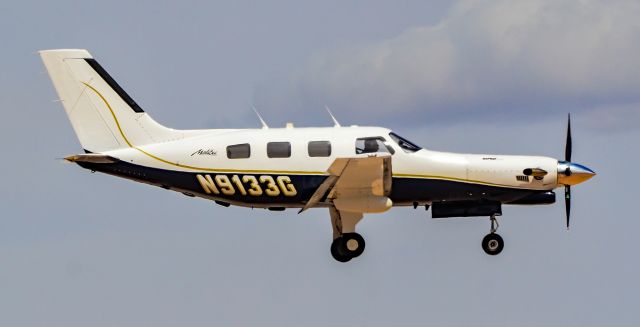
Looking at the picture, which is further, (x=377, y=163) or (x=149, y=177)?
(x=149, y=177)

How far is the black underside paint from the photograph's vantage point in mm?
28188

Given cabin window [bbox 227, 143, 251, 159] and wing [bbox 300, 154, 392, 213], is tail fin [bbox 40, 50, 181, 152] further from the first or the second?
wing [bbox 300, 154, 392, 213]

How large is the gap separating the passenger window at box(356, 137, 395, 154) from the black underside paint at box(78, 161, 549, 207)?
3.11 ft

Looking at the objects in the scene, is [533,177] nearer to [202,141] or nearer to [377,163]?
[377,163]

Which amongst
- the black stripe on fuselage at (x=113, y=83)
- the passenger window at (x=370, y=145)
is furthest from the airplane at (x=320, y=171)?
the black stripe on fuselage at (x=113, y=83)

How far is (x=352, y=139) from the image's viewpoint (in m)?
27.6

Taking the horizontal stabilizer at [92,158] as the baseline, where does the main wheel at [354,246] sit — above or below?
below

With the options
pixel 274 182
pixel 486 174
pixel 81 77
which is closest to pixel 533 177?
pixel 486 174

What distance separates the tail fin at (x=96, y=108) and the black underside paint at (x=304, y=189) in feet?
3.11

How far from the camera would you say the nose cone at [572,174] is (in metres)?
28.2

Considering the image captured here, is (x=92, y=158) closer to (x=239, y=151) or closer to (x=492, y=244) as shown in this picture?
(x=239, y=151)

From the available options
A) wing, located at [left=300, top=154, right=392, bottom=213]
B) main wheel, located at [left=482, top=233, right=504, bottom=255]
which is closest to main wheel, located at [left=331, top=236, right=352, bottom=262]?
wing, located at [left=300, top=154, right=392, bottom=213]

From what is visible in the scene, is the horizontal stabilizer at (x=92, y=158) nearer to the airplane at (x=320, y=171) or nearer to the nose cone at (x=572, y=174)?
the airplane at (x=320, y=171)

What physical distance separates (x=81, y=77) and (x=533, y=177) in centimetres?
1204
